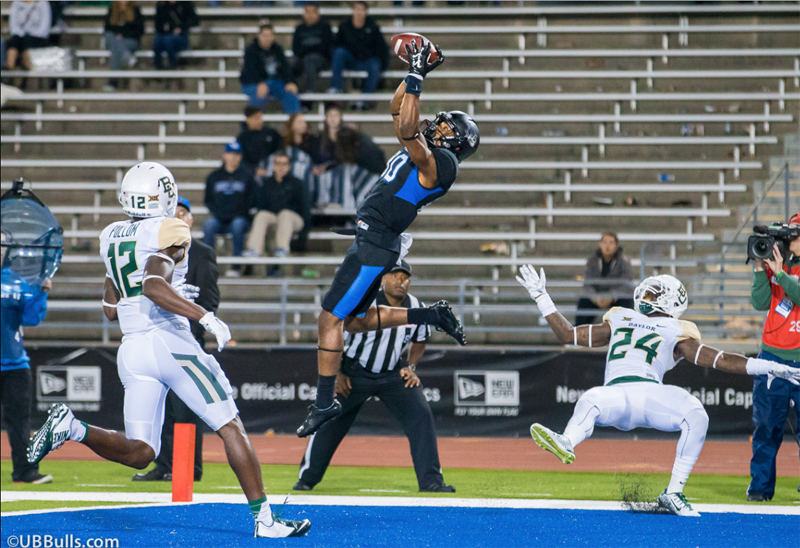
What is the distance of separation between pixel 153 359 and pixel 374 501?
2.20m

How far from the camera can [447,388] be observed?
10789 mm

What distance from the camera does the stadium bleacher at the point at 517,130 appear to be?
1296 cm

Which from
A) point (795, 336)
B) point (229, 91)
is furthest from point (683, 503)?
point (229, 91)

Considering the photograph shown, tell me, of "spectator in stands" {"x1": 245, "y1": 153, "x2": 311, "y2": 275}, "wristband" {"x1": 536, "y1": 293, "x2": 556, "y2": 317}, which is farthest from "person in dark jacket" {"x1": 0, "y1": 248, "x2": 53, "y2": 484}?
"spectator in stands" {"x1": 245, "y1": 153, "x2": 311, "y2": 275}

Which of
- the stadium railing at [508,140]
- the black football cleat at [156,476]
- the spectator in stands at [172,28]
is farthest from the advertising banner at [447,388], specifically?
the spectator in stands at [172,28]

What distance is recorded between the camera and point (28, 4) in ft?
49.0

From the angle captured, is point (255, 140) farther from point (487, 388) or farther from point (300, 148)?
point (487, 388)

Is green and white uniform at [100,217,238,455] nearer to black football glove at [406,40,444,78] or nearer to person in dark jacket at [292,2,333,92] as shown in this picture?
black football glove at [406,40,444,78]

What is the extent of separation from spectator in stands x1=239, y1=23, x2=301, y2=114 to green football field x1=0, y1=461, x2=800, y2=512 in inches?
259

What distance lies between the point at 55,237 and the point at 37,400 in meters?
4.74

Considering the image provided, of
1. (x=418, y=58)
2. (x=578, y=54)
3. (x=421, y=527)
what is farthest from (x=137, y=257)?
(x=578, y=54)

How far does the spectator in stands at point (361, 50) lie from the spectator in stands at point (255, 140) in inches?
72.7

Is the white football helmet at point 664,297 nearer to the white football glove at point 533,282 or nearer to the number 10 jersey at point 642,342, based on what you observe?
the number 10 jersey at point 642,342

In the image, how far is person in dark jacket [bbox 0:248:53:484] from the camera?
24.5 feet
